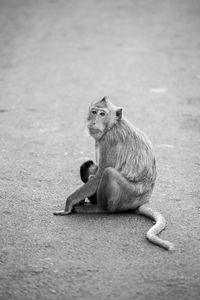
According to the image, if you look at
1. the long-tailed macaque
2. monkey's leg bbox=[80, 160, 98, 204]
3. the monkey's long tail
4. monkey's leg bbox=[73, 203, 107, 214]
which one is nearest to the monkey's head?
the long-tailed macaque

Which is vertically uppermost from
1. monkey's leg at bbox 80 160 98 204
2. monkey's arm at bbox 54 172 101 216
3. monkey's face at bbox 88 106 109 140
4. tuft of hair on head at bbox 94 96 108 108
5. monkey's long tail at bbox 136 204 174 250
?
tuft of hair on head at bbox 94 96 108 108

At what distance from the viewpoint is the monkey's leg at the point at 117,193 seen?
562 cm

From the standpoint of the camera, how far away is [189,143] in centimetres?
832

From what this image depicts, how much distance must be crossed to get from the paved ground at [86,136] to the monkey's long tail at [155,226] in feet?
0.23

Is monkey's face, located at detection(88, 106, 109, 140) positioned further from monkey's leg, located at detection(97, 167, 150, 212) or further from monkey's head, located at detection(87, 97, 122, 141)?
monkey's leg, located at detection(97, 167, 150, 212)

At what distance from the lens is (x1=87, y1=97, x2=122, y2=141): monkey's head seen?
5637mm

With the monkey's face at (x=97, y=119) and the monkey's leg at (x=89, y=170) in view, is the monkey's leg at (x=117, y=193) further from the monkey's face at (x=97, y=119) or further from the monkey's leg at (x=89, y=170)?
the monkey's face at (x=97, y=119)

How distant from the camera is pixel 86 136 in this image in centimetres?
863

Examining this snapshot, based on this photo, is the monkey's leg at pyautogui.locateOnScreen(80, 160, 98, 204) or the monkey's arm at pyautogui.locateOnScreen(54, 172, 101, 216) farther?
the monkey's leg at pyautogui.locateOnScreen(80, 160, 98, 204)

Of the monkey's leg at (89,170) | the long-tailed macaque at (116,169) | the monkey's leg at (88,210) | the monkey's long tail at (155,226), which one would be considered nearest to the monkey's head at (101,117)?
the long-tailed macaque at (116,169)

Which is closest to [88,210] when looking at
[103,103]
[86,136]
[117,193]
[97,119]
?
[117,193]

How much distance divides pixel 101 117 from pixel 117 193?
0.78m

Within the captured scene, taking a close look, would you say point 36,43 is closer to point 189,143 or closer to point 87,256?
point 189,143

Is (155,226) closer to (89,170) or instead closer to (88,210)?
(88,210)
